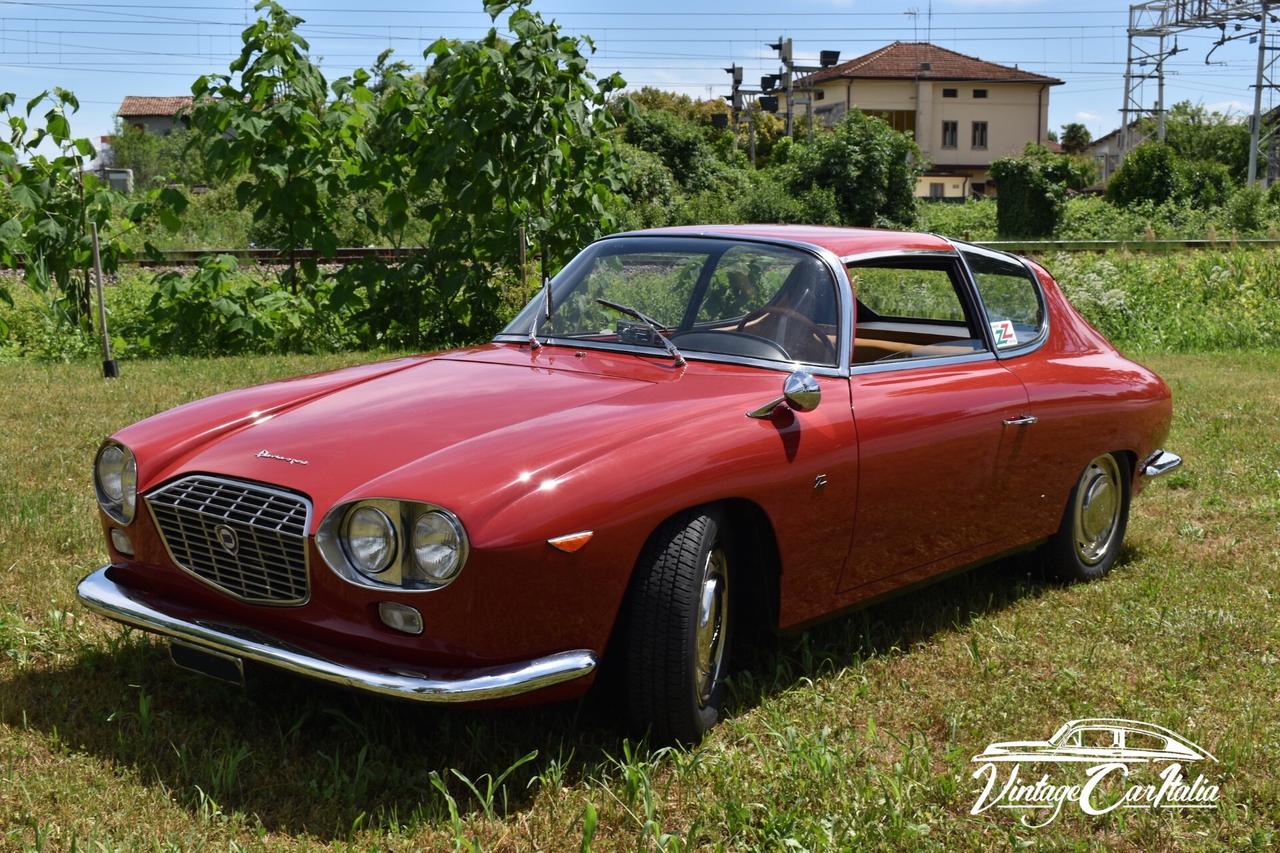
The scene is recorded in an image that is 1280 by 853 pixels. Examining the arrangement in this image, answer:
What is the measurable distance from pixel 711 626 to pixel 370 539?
102 centimetres

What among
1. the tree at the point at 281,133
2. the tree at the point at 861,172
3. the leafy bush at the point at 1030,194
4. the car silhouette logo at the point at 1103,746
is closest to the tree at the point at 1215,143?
the leafy bush at the point at 1030,194

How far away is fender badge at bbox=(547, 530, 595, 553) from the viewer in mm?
3145

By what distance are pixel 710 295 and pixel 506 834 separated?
2090 millimetres

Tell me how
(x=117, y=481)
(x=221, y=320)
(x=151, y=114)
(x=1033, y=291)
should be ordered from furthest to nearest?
(x=151, y=114), (x=221, y=320), (x=1033, y=291), (x=117, y=481)

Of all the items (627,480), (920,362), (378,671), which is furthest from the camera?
A: (920,362)

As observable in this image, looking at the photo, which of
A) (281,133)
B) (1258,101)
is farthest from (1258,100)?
(281,133)

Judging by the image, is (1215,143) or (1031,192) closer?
(1031,192)

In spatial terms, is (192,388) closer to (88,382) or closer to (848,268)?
(88,382)

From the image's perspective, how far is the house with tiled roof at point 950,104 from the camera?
6219 cm

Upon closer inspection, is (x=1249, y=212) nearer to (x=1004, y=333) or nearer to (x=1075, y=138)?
(x=1004, y=333)

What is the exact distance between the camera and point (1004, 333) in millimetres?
5062

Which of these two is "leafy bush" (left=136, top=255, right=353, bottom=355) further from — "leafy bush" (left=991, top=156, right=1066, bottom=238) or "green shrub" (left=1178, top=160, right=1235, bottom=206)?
"green shrub" (left=1178, top=160, right=1235, bottom=206)

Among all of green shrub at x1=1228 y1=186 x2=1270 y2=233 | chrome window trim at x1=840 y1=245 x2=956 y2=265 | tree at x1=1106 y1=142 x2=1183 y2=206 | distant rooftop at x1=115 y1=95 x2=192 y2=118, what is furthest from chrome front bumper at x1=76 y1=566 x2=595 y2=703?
distant rooftop at x1=115 y1=95 x2=192 y2=118

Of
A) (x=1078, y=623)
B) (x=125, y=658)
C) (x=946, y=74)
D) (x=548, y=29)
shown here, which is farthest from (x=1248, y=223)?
(x=946, y=74)
